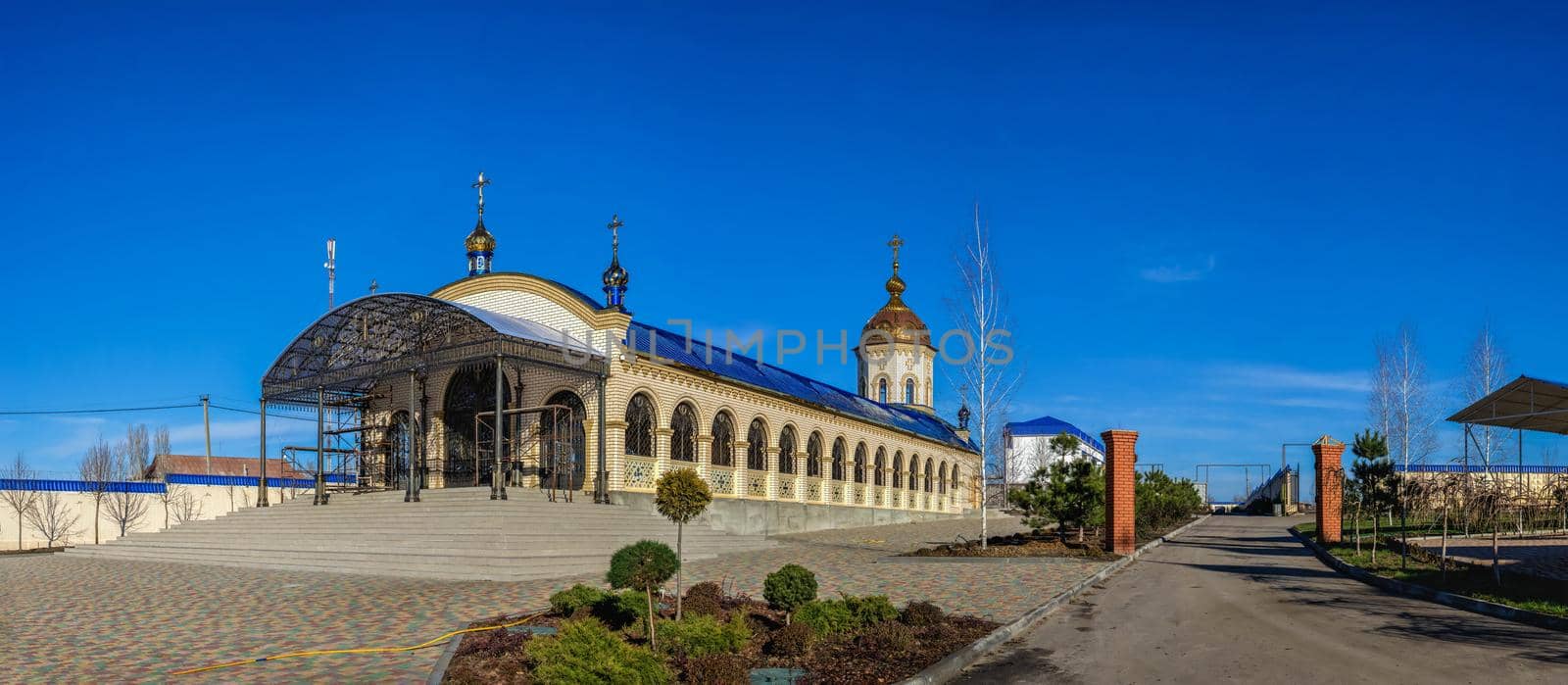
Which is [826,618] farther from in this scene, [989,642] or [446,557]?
[446,557]

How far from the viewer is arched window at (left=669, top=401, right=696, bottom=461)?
29328 mm

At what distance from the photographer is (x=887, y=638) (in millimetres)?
9578

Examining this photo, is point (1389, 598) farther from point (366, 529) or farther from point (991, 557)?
point (366, 529)

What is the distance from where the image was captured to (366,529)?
2189 centimetres

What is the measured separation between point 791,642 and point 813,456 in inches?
1126

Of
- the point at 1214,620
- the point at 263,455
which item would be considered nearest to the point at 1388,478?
the point at 1214,620

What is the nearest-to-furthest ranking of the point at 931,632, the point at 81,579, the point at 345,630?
the point at 931,632 → the point at 345,630 → the point at 81,579

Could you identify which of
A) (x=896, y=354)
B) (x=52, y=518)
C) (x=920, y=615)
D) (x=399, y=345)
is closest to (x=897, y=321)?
(x=896, y=354)

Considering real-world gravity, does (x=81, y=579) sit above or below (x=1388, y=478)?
below

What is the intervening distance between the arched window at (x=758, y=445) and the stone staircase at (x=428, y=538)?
6473 millimetres

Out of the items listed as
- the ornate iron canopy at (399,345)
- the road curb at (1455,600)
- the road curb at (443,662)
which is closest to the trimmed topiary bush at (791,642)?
the road curb at (443,662)

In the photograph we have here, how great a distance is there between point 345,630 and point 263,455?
1916 centimetres

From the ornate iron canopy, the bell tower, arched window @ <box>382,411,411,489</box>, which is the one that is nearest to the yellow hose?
the ornate iron canopy

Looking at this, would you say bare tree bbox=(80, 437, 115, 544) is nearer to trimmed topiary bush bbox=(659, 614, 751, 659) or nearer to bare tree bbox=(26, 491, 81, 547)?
bare tree bbox=(26, 491, 81, 547)
